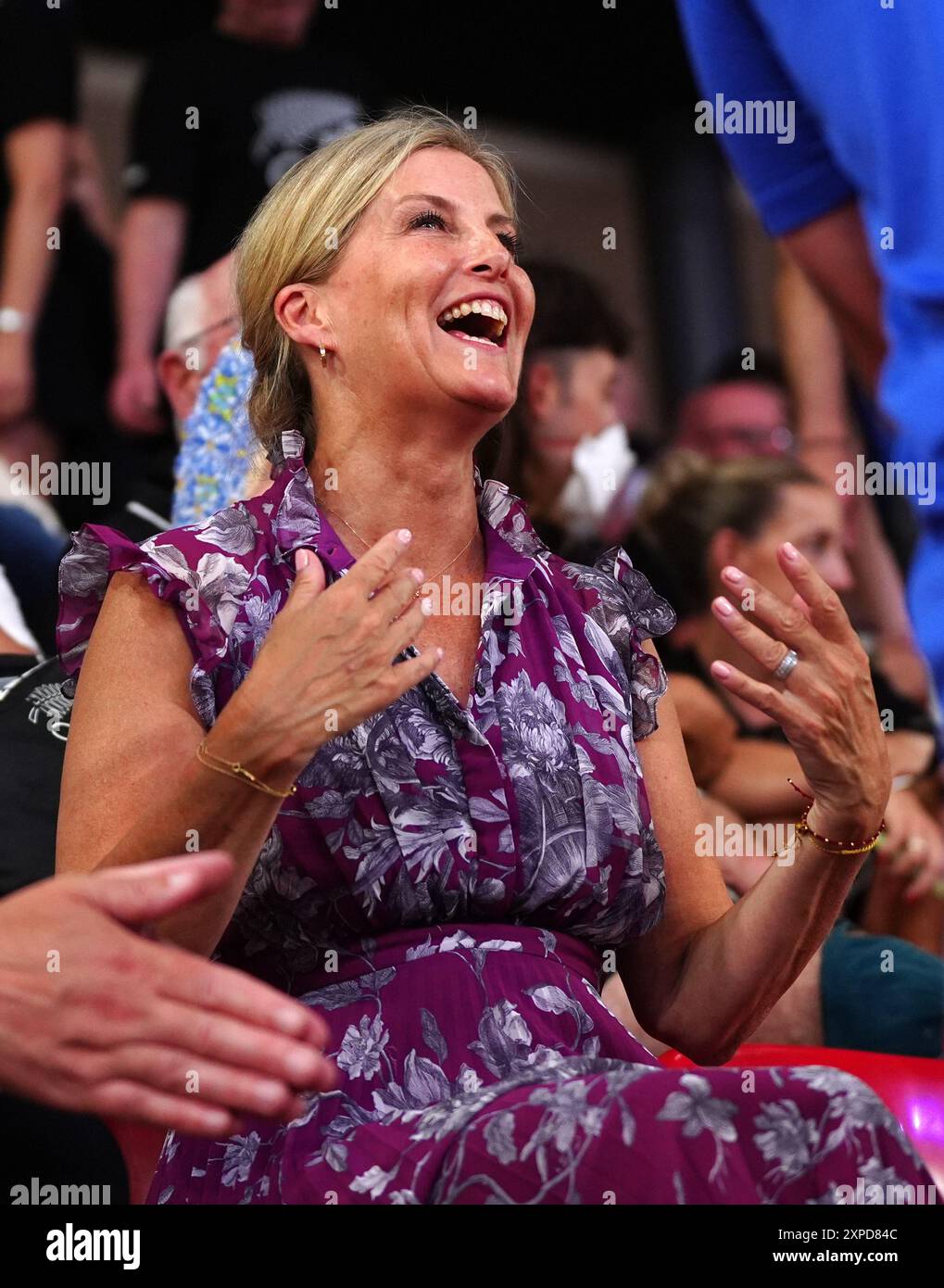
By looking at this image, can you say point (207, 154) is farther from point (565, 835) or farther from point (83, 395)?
point (565, 835)

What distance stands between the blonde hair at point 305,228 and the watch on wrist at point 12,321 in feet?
4.25

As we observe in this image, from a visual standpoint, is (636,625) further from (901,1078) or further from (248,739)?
(248,739)

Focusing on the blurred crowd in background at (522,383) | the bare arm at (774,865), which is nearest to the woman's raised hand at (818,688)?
the bare arm at (774,865)

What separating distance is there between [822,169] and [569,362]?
1903mm

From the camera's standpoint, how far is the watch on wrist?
10.1 feet

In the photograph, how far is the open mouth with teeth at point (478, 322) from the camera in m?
1.74

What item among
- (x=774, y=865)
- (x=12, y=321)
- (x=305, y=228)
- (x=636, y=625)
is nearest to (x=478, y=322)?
(x=305, y=228)

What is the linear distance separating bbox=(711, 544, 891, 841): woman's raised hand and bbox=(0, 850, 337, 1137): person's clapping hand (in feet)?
1.83

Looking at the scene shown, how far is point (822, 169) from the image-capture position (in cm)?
133

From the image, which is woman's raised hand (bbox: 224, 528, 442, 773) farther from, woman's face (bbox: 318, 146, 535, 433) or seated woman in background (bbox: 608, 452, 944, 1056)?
seated woman in background (bbox: 608, 452, 944, 1056)

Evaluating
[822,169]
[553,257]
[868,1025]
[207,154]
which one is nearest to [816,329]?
[553,257]

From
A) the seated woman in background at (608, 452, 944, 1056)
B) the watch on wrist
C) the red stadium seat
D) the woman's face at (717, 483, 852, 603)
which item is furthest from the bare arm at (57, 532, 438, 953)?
the watch on wrist

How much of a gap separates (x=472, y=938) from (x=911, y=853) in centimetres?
119
